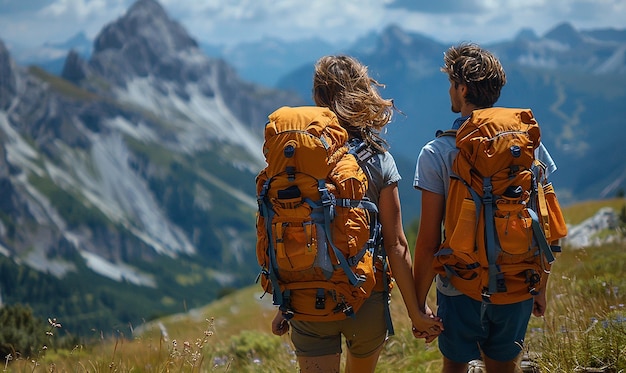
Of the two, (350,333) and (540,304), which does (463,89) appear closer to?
(540,304)

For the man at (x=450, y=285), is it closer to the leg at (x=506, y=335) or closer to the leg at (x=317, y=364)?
the leg at (x=506, y=335)

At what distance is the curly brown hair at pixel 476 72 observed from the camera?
16.7ft

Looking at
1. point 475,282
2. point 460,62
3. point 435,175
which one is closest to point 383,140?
point 435,175

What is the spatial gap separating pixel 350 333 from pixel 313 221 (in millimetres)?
1017

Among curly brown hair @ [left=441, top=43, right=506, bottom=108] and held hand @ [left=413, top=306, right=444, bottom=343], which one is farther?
held hand @ [left=413, top=306, right=444, bottom=343]

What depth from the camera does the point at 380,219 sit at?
5133mm

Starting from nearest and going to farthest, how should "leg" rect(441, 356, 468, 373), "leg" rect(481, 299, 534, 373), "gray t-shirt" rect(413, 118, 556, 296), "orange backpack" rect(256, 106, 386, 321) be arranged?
"orange backpack" rect(256, 106, 386, 321) → "leg" rect(481, 299, 534, 373) → "gray t-shirt" rect(413, 118, 556, 296) → "leg" rect(441, 356, 468, 373)

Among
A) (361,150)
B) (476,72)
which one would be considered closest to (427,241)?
(361,150)

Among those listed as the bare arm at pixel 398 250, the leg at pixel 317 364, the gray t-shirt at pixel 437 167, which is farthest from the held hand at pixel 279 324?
the gray t-shirt at pixel 437 167

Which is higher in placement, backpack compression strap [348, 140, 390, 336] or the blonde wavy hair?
the blonde wavy hair

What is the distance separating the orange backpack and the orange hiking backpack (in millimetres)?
737

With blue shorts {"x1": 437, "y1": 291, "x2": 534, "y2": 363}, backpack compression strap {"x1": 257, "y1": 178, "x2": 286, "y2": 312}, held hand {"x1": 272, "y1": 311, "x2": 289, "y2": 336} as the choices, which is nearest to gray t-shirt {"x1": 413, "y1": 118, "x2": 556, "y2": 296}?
blue shorts {"x1": 437, "y1": 291, "x2": 534, "y2": 363}

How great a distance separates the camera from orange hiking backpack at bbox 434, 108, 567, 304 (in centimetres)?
477

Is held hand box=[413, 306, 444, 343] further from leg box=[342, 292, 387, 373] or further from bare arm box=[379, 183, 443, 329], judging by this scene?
leg box=[342, 292, 387, 373]
